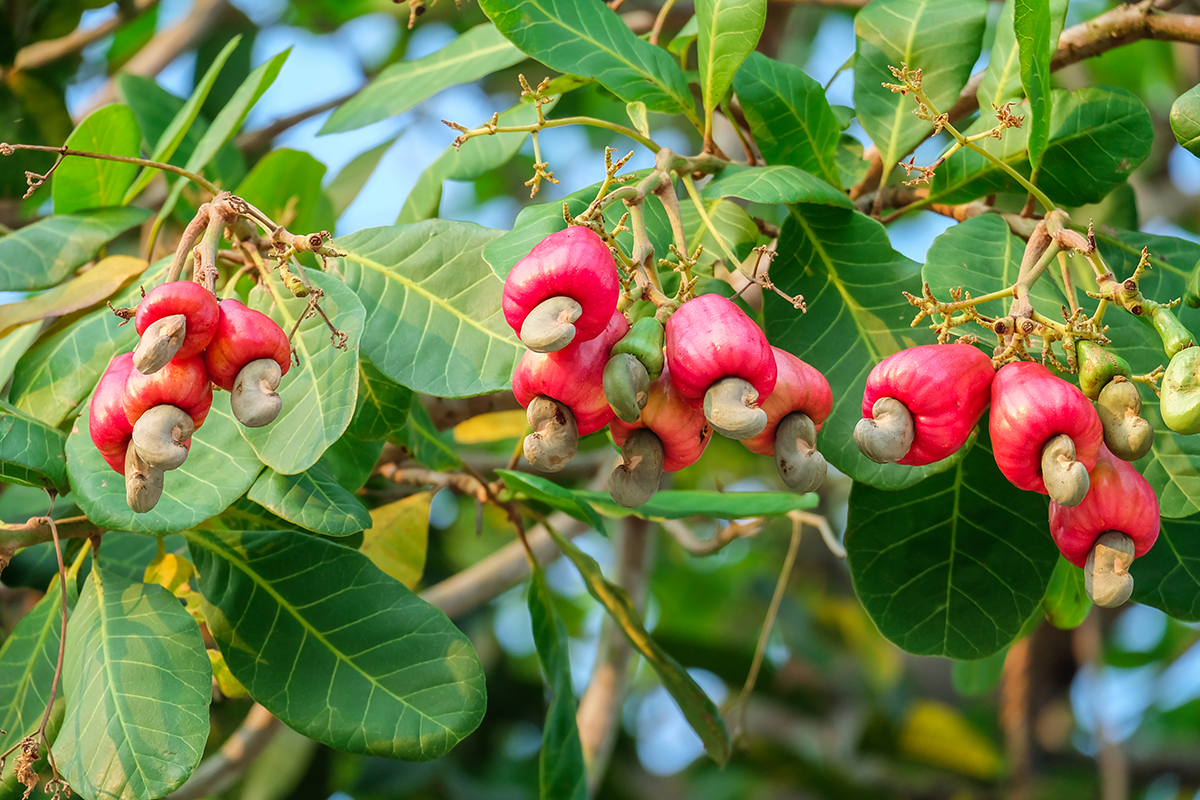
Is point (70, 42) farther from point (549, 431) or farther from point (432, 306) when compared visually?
point (549, 431)

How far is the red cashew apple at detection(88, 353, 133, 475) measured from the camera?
2.94 ft

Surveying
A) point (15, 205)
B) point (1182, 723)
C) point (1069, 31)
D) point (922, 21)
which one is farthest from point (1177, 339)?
point (1182, 723)

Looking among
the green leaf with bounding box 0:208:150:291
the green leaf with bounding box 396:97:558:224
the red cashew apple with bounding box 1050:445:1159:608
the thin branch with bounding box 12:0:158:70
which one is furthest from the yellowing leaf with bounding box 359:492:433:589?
the thin branch with bounding box 12:0:158:70

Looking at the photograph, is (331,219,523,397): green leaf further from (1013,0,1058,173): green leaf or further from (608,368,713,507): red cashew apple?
(1013,0,1058,173): green leaf

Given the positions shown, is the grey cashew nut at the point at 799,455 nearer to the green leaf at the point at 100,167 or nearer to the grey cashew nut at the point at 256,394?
the grey cashew nut at the point at 256,394

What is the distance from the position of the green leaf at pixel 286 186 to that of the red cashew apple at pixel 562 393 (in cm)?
105

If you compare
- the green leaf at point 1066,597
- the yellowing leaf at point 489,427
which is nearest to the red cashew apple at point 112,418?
the green leaf at point 1066,597

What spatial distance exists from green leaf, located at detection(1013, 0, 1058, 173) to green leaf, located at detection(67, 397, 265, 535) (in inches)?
33.9

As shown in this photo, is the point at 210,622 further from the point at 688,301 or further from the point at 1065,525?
the point at 1065,525

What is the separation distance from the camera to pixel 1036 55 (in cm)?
103

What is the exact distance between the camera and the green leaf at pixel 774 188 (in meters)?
1.03

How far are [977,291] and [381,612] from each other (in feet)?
2.41

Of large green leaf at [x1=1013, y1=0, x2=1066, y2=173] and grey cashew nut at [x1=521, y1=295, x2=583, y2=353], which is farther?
large green leaf at [x1=1013, y1=0, x2=1066, y2=173]

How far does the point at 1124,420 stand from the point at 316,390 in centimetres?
72
